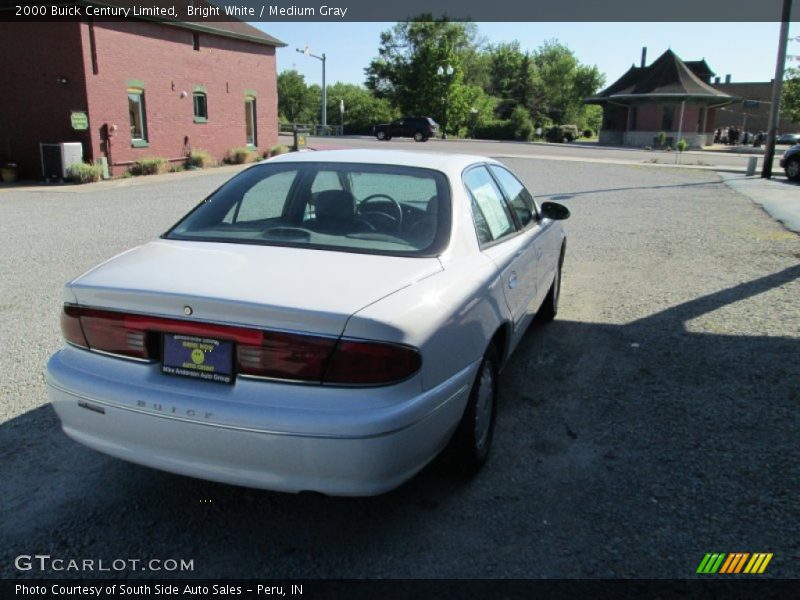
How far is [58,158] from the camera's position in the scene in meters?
18.6

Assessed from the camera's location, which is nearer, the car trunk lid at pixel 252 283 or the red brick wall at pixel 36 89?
the car trunk lid at pixel 252 283

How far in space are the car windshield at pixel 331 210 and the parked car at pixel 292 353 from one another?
2 centimetres

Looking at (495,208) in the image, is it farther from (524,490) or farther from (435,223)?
(524,490)

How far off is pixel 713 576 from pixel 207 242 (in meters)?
2.67

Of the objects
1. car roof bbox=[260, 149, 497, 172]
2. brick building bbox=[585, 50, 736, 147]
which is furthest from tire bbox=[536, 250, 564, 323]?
brick building bbox=[585, 50, 736, 147]

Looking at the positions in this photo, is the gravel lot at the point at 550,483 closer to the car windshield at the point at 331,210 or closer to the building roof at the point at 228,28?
the car windshield at the point at 331,210

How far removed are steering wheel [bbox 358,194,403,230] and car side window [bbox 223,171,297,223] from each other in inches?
17.9

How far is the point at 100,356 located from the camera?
9.06 ft

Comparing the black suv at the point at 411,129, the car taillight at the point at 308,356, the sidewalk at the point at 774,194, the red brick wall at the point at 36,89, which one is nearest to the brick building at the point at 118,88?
the red brick wall at the point at 36,89

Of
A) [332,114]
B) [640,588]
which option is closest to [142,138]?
[640,588]

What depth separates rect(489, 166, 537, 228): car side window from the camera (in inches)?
176

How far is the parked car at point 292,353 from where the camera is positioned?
2428 mm

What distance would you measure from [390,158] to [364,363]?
1784mm

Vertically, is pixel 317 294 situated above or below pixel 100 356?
above
